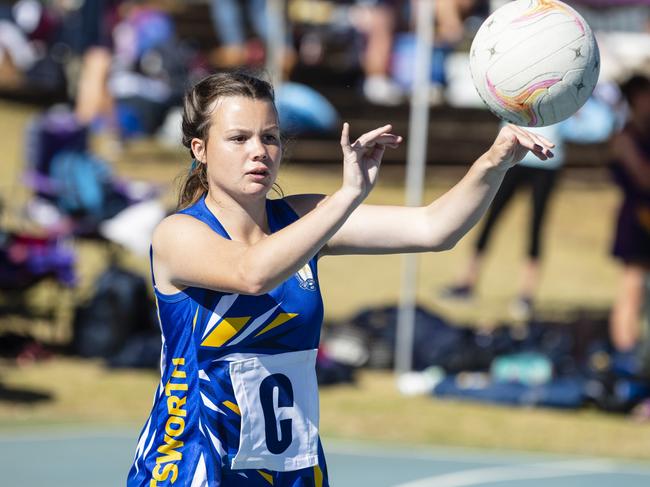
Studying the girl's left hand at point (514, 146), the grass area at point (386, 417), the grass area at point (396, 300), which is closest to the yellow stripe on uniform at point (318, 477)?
the girl's left hand at point (514, 146)

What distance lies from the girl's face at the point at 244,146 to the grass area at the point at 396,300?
9.81 feet

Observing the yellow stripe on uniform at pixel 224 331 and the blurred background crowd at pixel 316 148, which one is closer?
the yellow stripe on uniform at pixel 224 331

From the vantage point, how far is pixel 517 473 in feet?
24.2

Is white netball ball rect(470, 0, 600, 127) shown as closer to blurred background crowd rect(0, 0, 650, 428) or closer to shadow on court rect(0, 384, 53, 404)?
blurred background crowd rect(0, 0, 650, 428)

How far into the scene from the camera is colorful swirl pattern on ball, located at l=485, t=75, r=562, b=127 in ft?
11.7

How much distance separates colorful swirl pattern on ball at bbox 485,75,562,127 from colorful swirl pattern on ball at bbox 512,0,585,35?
177 millimetres

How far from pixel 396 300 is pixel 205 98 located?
333 inches

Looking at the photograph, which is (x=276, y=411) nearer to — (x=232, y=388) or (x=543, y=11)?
(x=232, y=388)

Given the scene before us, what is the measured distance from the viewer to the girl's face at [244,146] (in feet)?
10.9

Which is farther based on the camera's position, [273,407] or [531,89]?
[531,89]

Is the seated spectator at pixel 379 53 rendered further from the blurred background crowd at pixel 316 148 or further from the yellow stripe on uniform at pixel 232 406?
the yellow stripe on uniform at pixel 232 406

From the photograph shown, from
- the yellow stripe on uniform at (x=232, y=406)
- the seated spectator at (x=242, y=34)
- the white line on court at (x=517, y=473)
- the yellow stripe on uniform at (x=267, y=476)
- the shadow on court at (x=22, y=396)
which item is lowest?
the yellow stripe on uniform at (x=267, y=476)

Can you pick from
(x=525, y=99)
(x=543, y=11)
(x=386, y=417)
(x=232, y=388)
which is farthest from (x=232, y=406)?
(x=386, y=417)

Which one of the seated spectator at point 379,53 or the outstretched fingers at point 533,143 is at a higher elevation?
the seated spectator at point 379,53
